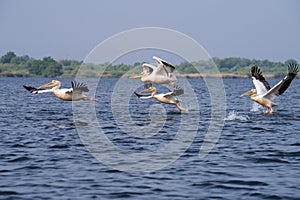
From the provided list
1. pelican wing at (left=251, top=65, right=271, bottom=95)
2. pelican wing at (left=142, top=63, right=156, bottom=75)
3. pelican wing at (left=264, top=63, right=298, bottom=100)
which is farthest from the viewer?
pelican wing at (left=251, top=65, right=271, bottom=95)

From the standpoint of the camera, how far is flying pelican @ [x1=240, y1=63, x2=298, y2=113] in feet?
70.4

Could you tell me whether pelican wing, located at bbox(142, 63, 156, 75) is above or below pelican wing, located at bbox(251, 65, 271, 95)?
above

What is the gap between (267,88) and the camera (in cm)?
2355

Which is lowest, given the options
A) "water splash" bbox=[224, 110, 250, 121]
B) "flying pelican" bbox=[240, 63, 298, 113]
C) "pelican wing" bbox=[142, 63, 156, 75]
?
"water splash" bbox=[224, 110, 250, 121]

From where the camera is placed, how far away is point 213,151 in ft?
46.5

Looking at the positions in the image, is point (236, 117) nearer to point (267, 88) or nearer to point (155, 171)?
point (267, 88)

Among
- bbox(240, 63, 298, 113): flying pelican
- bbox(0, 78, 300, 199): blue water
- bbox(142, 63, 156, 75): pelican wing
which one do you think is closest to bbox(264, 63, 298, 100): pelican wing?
bbox(240, 63, 298, 113): flying pelican

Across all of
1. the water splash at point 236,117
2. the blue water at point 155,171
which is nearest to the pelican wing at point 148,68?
the water splash at point 236,117

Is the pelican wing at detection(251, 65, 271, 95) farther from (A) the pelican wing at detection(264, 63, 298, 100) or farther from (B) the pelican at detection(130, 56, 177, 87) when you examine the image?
(B) the pelican at detection(130, 56, 177, 87)

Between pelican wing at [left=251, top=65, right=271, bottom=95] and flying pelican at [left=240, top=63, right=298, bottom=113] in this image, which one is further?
pelican wing at [left=251, top=65, right=271, bottom=95]

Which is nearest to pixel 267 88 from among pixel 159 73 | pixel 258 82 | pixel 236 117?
pixel 258 82

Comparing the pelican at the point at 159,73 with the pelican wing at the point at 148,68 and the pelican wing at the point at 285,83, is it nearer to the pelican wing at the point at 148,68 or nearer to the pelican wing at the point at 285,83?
the pelican wing at the point at 148,68

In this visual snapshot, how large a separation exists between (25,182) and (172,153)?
423 cm

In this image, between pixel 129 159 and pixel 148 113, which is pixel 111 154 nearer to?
pixel 129 159
